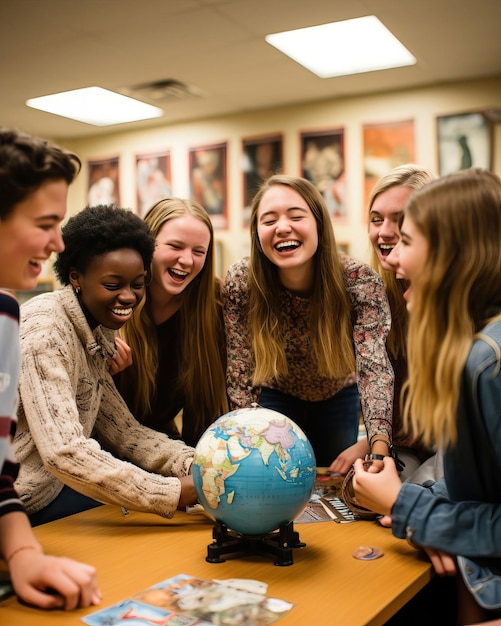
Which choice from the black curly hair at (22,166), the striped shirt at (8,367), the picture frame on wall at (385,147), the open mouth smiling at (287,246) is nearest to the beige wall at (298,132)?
the picture frame on wall at (385,147)

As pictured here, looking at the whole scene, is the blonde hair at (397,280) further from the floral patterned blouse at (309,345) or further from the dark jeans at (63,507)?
the dark jeans at (63,507)

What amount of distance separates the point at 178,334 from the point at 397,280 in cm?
96

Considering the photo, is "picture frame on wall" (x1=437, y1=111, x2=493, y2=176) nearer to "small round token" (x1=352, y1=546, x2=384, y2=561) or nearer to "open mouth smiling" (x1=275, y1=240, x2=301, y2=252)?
"open mouth smiling" (x1=275, y1=240, x2=301, y2=252)

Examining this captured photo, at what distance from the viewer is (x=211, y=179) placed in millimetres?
7945

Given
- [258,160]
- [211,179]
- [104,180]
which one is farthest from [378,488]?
[104,180]

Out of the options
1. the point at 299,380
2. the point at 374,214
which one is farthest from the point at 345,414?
the point at 374,214

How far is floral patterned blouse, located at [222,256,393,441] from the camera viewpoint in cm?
265

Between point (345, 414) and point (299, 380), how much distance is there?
1.27ft

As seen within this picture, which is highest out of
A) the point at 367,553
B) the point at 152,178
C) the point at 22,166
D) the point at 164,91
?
the point at 164,91

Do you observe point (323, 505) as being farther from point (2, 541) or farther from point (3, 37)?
point (3, 37)

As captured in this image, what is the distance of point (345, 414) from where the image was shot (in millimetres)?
3410

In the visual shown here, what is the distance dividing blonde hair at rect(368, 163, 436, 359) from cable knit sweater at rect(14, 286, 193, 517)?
1037 millimetres

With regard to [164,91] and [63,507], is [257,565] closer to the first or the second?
[63,507]

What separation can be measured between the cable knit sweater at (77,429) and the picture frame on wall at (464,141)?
4.90 meters
